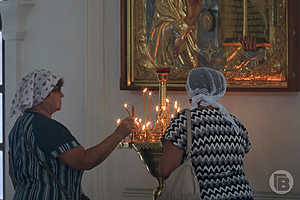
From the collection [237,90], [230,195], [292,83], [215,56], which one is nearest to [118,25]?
[215,56]

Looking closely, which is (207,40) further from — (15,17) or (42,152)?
(42,152)

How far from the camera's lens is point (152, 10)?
4719 mm

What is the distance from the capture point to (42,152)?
8.82ft

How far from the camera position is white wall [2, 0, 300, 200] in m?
4.61

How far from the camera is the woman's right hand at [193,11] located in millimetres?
4660

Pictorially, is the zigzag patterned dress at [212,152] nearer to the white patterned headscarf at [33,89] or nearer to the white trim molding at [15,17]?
the white patterned headscarf at [33,89]

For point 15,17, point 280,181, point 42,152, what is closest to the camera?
point 42,152

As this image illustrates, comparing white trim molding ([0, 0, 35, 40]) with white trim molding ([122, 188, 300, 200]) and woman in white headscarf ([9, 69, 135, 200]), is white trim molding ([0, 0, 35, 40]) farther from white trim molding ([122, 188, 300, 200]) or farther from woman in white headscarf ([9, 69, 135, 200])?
woman in white headscarf ([9, 69, 135, 200])

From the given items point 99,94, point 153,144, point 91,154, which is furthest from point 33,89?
point 99,94

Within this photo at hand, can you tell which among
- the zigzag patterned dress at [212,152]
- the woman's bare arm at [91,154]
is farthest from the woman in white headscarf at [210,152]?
the woman's bare arm at [91,154]

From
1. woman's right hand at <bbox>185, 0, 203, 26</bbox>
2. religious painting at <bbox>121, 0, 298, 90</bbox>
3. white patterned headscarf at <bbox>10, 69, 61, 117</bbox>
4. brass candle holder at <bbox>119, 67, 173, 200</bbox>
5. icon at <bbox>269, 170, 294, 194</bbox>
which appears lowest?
icon at <bbox>269, 170, 294, 194</bbox>

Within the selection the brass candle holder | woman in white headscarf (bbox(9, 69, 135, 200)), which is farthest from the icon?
woman in white headscarf (bbox(9, 69, 135, 200))

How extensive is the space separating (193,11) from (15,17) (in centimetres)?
185

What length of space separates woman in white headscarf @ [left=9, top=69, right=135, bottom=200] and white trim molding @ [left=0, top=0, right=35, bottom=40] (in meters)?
2.44
